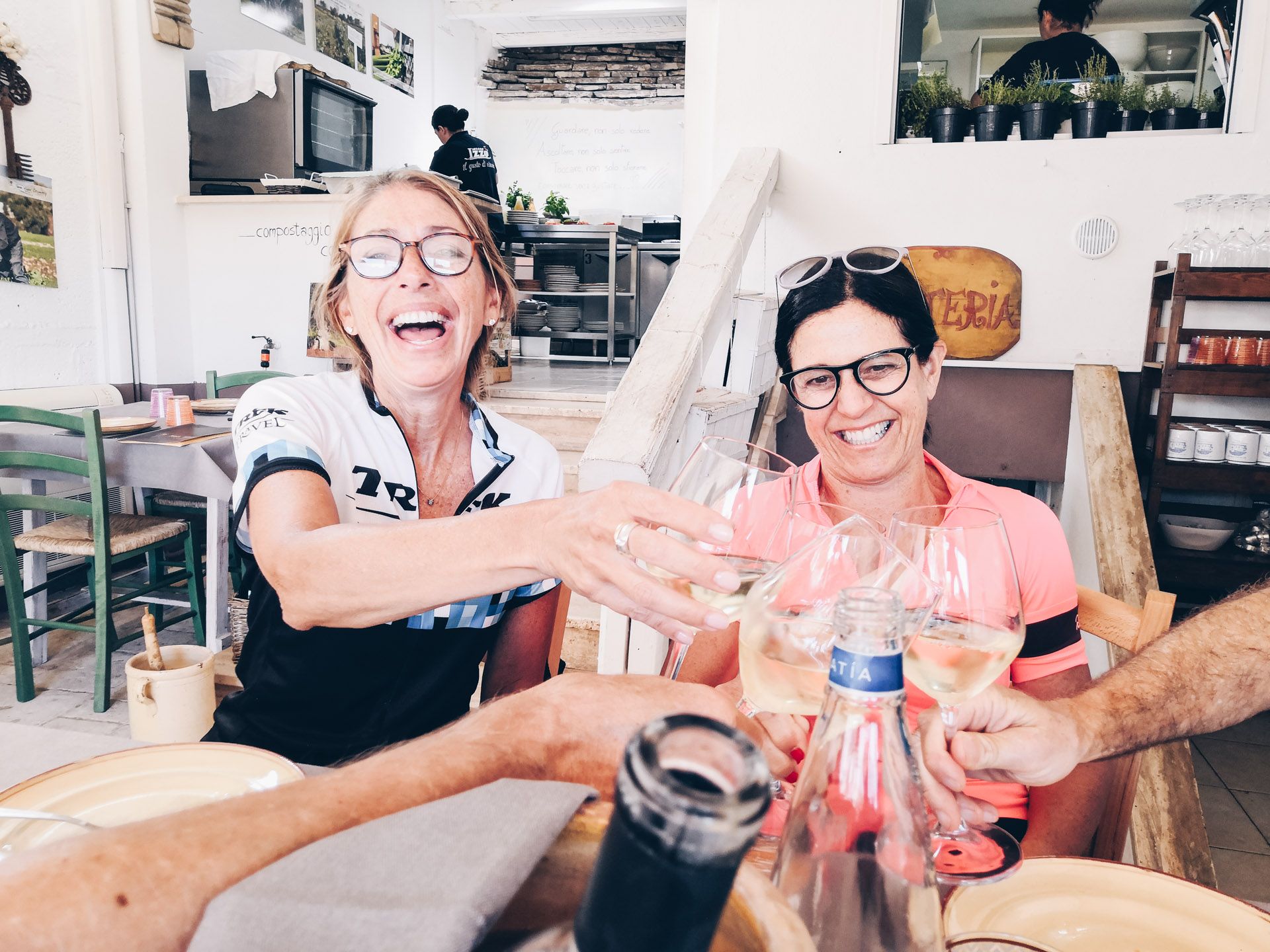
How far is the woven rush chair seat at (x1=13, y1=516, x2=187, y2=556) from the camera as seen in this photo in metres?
3.30

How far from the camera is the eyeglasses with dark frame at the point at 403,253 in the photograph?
1.45 m

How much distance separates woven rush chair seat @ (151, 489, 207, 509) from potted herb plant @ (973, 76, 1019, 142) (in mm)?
4269

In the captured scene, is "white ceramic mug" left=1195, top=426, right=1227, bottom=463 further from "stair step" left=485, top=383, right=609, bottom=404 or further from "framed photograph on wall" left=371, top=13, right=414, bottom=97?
"framed photograph on wall" left=371, top=13, right=414, bottom=97

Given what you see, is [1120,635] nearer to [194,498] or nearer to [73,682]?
[73,682]

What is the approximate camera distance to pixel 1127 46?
6168 millimetres

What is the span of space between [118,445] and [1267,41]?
192 inches

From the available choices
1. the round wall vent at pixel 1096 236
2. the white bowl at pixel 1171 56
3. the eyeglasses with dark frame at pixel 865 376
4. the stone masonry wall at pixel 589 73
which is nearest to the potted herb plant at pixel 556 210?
the stone masonry wall at pixel 589 73

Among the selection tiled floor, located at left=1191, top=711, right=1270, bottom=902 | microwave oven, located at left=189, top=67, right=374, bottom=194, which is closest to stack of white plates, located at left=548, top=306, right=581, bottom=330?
microwave oven, located at left=189, top=67, right=374, bottom=194

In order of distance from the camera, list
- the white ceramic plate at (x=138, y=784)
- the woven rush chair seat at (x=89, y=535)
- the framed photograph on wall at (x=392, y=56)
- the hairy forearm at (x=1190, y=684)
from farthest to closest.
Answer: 1. the framed photograph on wall at (x=392, y=56)
2. the woven rush chair seat at (x=89, y=535)
3. the hairy forearm at (x=1190, y=684)
4. the white ceramic plate at (x=138, y=784)

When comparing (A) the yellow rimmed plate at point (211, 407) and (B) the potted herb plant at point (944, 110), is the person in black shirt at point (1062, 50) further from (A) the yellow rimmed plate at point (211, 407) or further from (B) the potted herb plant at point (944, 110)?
(A) the yellow rimmed plate at point (211, 407)

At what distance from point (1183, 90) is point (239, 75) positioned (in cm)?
588

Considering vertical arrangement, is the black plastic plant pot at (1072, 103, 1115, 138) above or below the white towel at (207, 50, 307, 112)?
below

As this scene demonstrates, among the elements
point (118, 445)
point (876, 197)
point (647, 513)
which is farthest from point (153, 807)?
point (876, 197)

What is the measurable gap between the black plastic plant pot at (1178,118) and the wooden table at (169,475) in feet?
13.2
